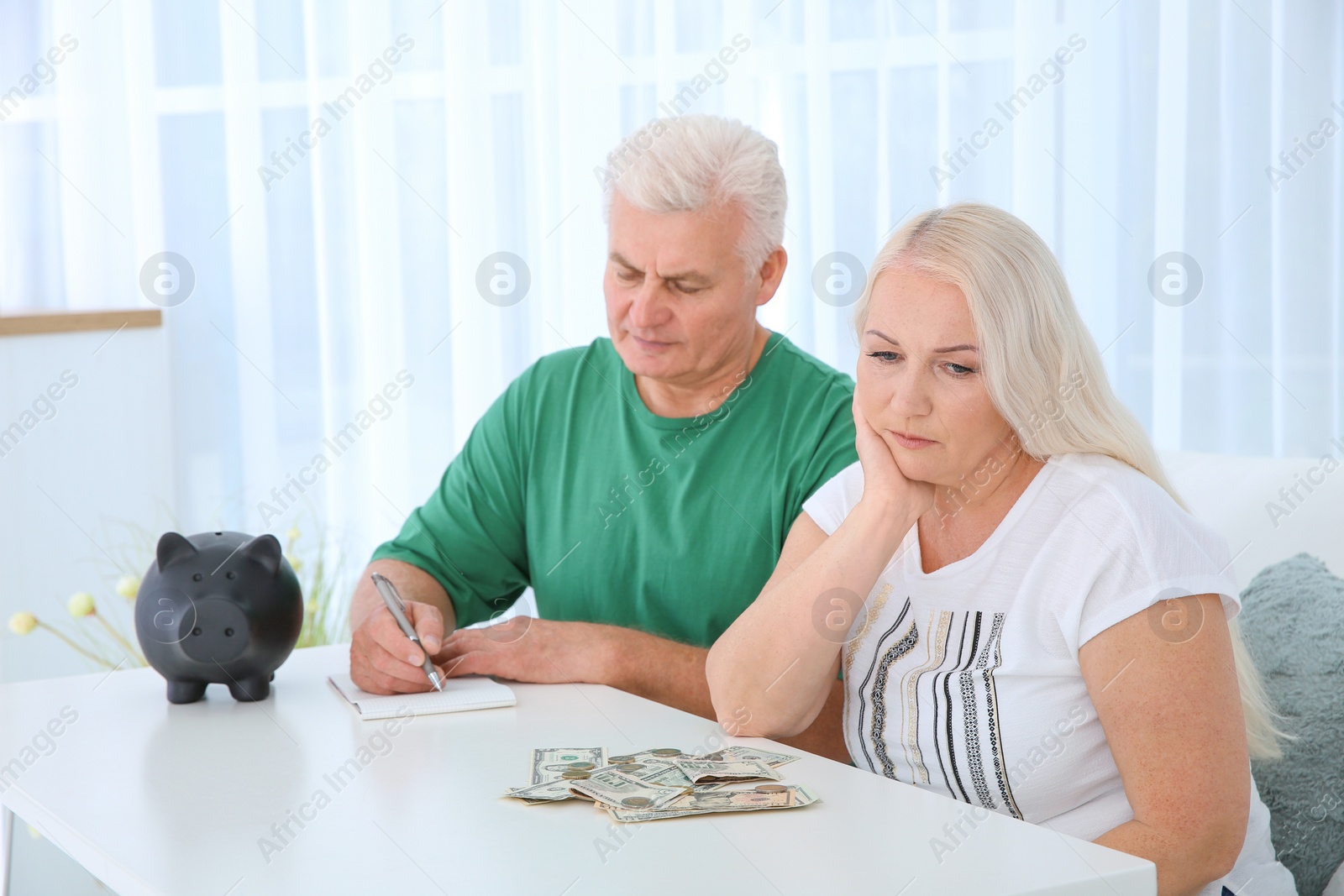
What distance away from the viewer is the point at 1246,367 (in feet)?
11.1

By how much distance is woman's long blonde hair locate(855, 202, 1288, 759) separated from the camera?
51.3 inches

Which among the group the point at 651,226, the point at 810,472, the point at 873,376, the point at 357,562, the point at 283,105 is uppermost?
the point at 283,105

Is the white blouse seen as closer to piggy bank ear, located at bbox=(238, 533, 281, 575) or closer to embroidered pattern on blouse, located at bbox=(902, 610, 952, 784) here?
embroidered pattern on blouse, located at bbox=(902, 610, 952, 784)

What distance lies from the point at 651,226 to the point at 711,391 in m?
0.28

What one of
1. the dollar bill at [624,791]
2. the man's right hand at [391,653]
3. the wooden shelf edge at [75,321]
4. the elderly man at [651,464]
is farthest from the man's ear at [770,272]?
the wooden shelf edge at [75,321]

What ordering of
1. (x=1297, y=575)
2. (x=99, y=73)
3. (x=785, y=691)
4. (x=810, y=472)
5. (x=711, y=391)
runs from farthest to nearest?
(x=99, y=73)
(x=711, y=391)
(x=810, y=472)
(x=1297, y=575)
(x=785, y=691)

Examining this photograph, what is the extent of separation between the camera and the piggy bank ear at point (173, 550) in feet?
4.70

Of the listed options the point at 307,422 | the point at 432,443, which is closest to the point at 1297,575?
the point at 432,443

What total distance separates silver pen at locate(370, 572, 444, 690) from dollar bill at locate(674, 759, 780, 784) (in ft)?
1.45

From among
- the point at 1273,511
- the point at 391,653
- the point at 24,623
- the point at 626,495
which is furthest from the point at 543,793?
the point at 24,623

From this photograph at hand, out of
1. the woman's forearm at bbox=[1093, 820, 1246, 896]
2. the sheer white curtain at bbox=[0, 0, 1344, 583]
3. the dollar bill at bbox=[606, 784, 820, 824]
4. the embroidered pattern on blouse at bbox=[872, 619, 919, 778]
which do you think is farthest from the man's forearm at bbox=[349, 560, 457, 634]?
the sheer white curtain at bbox=[0, 0, 1344, 583]

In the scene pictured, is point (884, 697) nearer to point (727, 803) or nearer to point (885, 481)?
point (885, 481)

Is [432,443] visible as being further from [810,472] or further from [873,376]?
[873,376]

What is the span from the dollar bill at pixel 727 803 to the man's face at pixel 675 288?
32.2 inches
